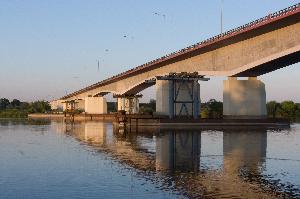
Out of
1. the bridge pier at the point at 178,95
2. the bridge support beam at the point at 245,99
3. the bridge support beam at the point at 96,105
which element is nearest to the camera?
the bridge support beam at the point at 245,99

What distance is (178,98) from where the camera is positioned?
90.5 m

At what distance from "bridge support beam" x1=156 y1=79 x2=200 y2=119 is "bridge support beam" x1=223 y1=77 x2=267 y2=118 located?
37.5 feet

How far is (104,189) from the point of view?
1988 cm

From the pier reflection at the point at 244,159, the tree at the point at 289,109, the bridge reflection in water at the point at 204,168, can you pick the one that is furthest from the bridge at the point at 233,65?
the tree at the point at 289,109

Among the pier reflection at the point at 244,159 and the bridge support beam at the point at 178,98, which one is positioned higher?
the bridge support beam at the point at 178,98

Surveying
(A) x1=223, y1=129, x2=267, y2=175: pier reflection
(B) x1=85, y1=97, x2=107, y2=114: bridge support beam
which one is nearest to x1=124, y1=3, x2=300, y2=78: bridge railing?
(A) x1=223, y1=129, x2=267, y2=175: pier reflection

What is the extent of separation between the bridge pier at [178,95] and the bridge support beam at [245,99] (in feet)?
29.4

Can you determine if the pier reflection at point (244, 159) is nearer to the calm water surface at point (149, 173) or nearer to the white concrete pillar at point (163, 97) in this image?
the calm water surface at point (149, 173)

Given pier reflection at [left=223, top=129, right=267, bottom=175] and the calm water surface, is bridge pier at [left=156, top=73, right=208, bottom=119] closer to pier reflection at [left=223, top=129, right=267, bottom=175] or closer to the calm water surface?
pier reflection at [left=223, top=129, right=267, bottom=175]

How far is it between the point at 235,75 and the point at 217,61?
3641 mm

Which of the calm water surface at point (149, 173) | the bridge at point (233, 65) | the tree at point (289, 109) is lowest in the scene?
the calm water surface at point (149, 173)

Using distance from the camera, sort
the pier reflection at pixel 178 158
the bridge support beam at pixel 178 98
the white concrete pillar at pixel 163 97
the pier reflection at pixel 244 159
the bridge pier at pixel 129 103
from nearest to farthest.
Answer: the pier reflection at pixel 244 159
the pier reflection at pixel 178 158
the bridge support beam at pixel 178 98
the white concrete pillar at pixel 163 97
the bridge pier at pixel 129 103

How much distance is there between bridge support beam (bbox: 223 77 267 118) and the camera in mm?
78438

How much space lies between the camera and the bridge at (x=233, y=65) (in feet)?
199
